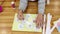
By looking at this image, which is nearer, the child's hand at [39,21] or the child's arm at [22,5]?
the child's hand at [39,21]

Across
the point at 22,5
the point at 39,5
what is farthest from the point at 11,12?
the point at 39,5

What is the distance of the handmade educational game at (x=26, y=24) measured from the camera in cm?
134

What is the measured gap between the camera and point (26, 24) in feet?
4.49

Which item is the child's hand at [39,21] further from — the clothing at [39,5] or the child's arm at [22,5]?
the child's arm at [22,5]

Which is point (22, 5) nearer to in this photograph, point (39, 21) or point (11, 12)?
point (11, 12)

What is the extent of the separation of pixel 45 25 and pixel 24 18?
198mm

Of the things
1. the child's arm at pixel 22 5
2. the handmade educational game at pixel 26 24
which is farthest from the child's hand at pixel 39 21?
the child's arm at pixel 22 5

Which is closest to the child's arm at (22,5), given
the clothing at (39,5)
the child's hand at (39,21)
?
the clothing at (39,5)

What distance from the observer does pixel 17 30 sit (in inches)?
52.7

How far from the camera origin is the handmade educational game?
52.6 inches

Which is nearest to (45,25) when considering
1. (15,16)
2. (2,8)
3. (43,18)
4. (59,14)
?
(43,18)

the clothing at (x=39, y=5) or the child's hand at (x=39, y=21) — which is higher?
the clothing at (x=39, y=5)

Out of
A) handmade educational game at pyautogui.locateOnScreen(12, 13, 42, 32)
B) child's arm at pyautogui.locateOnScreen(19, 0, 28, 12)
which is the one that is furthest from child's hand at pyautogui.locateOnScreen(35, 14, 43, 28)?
child's arm at pyautogui.locateOnScreen(19, 0, 28, 12)

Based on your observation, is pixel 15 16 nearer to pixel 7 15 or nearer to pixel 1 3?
pixel 7 15
